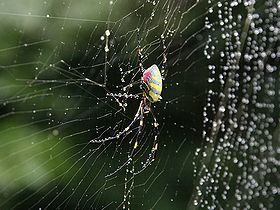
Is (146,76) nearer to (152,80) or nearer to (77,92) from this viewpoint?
(152,80)

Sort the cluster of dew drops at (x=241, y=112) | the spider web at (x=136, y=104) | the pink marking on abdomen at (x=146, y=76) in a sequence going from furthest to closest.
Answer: the cluster of dew drops at (x=241, y=112)
the spider web at (x=136, y=104)
the pink marking on abdomen at (x=146, y=76)

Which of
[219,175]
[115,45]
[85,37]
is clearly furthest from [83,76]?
[219,175]

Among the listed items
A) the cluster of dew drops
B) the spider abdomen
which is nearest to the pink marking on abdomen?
the spider abdomen

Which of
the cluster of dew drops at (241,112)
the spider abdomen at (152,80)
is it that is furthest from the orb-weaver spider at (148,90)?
the cluster of dew drops at (241,112)

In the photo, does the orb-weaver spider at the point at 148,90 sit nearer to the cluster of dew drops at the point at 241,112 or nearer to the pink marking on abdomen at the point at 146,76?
the pink marking on abdomen at the point at 146,76

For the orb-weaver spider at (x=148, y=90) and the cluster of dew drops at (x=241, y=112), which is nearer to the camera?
the orb-weaver spider at (x=148, y=90)

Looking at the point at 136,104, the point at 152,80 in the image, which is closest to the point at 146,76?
the point at 152,80

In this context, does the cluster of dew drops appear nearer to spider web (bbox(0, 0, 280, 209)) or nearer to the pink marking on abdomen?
spider web (bbox(0, 0, 280, 209))
